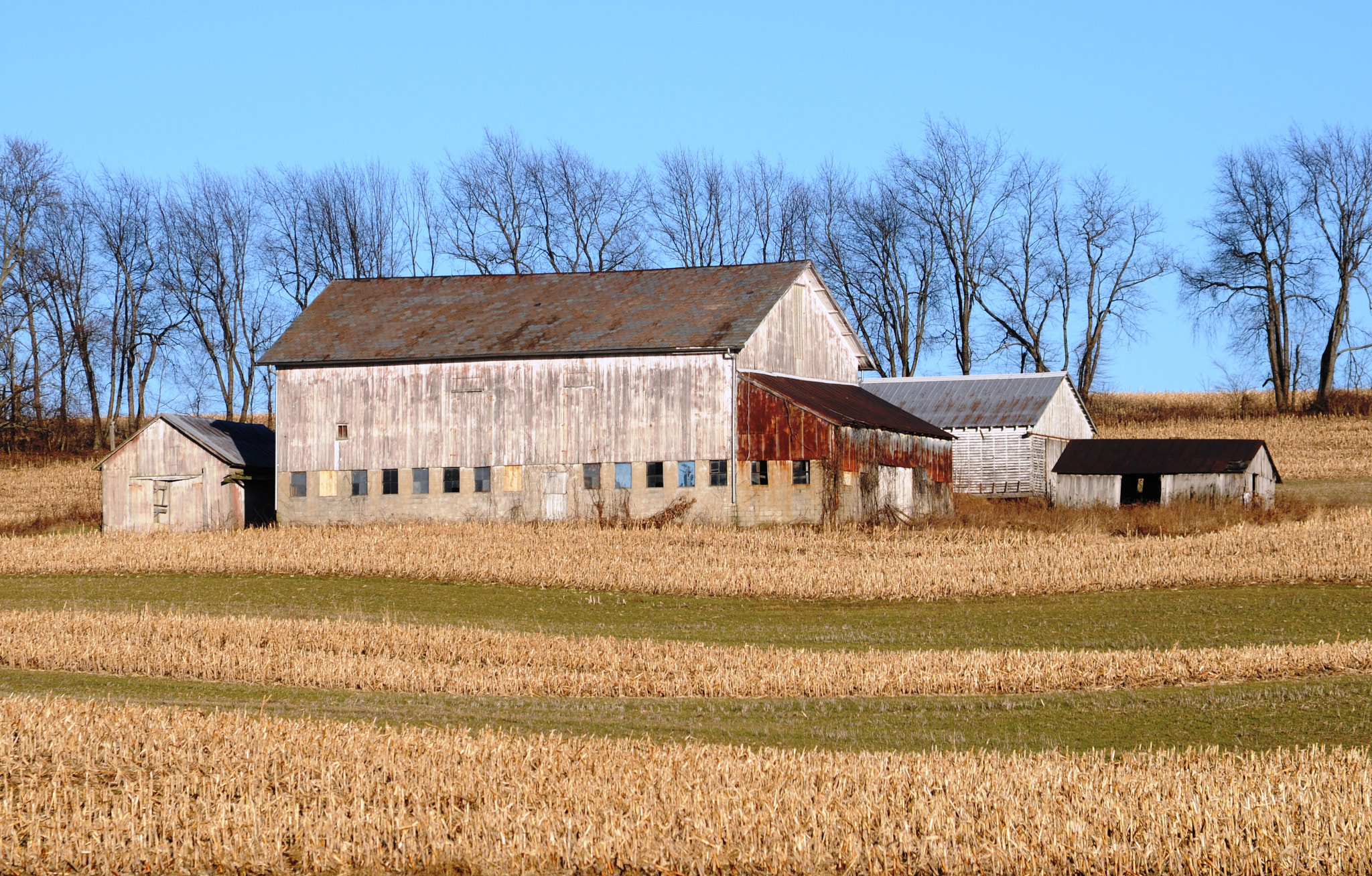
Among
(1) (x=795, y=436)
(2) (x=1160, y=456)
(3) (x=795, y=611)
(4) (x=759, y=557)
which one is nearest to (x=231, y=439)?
(1) (x=795, y=436)

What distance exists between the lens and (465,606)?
102 ft

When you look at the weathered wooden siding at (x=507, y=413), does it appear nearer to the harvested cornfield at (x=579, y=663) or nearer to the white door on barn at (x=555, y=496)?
the white door on barn at (x=555, y=496)

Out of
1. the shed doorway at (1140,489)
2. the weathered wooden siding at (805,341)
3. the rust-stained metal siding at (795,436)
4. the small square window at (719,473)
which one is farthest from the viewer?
the shed doorway at (1140,489)

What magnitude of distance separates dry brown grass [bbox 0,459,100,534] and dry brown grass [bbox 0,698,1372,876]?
1607 inches

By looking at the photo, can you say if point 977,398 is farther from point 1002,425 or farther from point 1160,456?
point 1160,456

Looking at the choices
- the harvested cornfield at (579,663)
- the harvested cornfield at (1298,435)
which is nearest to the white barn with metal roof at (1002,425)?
the harvested cornfield at (1298,435)

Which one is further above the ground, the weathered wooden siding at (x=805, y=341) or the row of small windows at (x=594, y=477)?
the weathered wooden siding at (x=805, y=341)

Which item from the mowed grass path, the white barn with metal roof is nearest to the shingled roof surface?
the white barn with metal roof

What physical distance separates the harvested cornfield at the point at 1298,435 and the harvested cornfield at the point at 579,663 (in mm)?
43548

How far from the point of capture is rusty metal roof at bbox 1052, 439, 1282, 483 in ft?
175

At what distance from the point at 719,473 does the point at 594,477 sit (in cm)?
439

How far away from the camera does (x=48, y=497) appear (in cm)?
6050

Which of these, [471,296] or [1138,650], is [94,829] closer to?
[1138,650]

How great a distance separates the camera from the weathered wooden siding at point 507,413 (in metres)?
46.2
